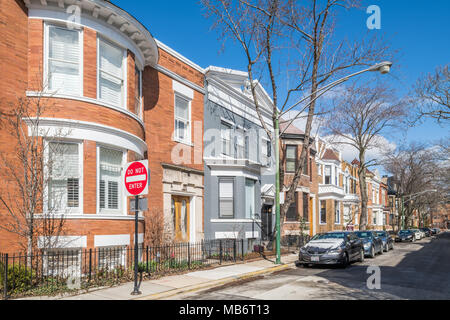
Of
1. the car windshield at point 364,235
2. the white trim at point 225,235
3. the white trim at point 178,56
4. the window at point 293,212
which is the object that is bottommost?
the car windshield at point 364,235

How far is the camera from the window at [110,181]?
1225cm

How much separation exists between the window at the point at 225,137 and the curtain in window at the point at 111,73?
8.16 metres

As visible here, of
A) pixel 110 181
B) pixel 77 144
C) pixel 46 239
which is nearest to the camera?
pixel 46 239

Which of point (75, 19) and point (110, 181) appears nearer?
point (75, 19)

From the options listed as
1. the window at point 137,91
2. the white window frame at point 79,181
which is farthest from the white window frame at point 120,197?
the window at point 137,91

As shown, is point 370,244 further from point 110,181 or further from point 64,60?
point 64,60

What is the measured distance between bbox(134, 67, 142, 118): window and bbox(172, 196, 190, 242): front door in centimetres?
422

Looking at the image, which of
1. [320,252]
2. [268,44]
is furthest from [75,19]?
[320,252]

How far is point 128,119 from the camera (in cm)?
1323

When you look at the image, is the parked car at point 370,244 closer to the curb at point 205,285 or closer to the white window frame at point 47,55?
the curb at point 205,285

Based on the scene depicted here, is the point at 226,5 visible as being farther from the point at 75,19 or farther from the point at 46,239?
the point at 46,239

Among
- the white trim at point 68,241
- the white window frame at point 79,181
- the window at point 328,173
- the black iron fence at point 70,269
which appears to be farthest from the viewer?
the window at point 328,173

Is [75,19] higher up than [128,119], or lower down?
higher up

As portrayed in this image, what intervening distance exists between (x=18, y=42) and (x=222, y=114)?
36.9 ft
